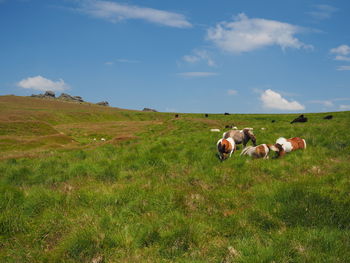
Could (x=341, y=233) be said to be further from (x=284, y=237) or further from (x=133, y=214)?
(x=133, y=214)

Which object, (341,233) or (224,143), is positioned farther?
(224,143)

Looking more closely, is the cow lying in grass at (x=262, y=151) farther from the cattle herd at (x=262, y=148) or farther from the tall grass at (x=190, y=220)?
the tall grass at (x=190, y=220)

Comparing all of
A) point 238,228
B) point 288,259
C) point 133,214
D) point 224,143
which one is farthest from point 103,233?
point 224,143

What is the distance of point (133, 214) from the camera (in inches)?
232

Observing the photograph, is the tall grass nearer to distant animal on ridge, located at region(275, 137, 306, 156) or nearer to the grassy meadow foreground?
the grassy meadow foreground

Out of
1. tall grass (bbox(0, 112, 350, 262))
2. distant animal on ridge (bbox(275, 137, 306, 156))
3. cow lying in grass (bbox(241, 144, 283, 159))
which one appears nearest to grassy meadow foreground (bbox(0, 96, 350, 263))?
tall grass (bbox(0, 112, 350, 262))

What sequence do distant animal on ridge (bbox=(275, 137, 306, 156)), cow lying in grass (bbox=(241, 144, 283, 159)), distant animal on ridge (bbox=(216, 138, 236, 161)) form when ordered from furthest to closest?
1. distant animal on ridge (bbox=(275, 137, 306, 156))
2. distant animal on ridge (bbox=(216, 138, 236, 161))
3. cow lying in grass (bbox=(241, 144, 283, 159))

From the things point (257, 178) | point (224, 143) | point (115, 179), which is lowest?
point (115, 179)

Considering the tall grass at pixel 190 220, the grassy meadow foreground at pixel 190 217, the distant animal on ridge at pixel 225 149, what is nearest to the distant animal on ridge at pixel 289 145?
the grassy meadow foreground at pixel 190 217

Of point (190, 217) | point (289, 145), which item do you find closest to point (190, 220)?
point (190, 217)

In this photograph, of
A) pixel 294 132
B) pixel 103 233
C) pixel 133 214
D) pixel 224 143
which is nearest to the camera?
pixel 103 233

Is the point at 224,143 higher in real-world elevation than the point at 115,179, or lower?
higher

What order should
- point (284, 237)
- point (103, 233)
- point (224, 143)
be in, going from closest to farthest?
point (284, 237) → point (103, 233) → point (224, 143)

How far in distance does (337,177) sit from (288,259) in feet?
14.8
